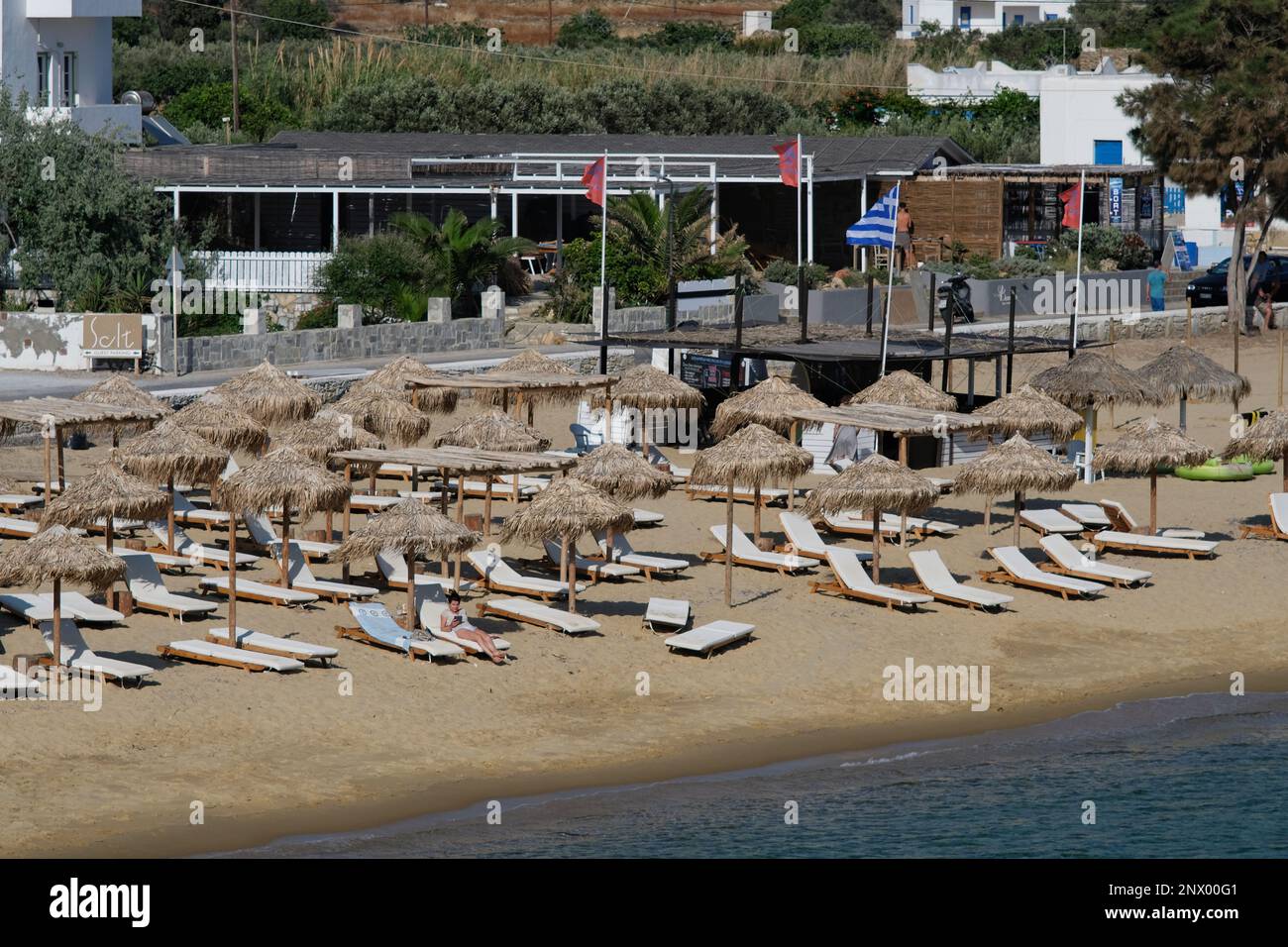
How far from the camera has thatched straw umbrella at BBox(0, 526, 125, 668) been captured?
17078 mm

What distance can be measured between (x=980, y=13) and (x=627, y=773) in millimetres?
94037

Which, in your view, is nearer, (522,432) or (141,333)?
(522,432)

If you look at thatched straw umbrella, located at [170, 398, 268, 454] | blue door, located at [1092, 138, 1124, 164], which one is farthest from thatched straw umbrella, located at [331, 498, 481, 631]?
blue door, located at [1092, 138, 1124, 164]

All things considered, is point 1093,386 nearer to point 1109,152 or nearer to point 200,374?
point 200,374

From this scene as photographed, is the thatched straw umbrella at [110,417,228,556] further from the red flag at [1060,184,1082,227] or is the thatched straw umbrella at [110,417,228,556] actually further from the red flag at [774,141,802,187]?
the red flag at [1060,184,1082,227]

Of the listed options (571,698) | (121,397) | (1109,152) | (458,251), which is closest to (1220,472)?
(571,698)

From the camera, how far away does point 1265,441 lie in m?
25.5

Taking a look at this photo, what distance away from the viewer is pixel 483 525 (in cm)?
Result: 2459

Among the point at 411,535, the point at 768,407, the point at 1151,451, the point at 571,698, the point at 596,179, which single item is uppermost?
the point at 596,179

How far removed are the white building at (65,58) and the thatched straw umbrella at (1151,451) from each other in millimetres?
27163

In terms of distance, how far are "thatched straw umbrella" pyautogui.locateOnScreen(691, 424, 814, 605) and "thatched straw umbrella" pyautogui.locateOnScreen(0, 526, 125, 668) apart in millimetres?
7272

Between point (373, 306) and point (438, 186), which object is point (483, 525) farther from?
point (438, 186)
